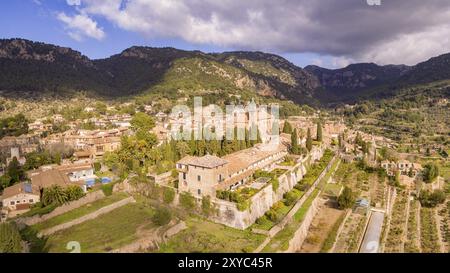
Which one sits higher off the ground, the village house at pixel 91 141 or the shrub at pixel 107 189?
the village house at pixel 91 141

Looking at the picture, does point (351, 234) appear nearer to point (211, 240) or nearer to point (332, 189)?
point (332, 189)

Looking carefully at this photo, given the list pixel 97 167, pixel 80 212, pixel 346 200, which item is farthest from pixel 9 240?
pixel 346 200

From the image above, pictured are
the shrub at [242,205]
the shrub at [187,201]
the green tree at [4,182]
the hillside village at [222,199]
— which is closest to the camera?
the hillside village at [222,199]

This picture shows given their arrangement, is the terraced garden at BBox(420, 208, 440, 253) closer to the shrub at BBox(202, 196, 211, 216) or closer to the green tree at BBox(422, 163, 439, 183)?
the green tree at BBox(422, 163, 439, 183)

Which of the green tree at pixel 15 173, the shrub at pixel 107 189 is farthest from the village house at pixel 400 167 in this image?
the green tree at pixel 15 173

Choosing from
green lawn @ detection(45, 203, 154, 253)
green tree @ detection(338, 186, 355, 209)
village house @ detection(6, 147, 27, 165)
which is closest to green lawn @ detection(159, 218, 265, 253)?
green lawn @ detection(45, 203, 154, 253)

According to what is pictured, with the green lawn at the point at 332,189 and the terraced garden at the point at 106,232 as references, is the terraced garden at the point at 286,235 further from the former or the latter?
the terraced garden at the point at 106,232

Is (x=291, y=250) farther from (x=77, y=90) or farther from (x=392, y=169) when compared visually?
(x=77, y=90)
